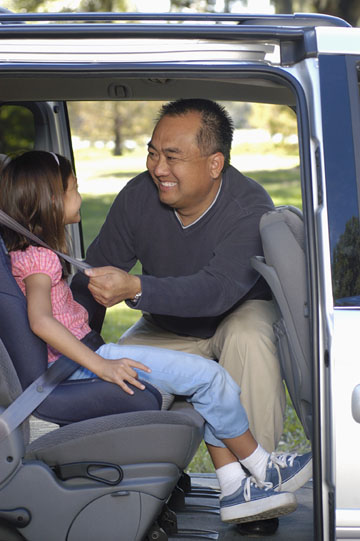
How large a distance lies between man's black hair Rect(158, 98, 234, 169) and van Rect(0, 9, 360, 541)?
632 millimetres

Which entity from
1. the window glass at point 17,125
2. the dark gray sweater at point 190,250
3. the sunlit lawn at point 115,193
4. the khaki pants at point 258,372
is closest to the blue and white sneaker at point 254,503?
the khaki pants at point 258,372

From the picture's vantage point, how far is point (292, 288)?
8.34ft

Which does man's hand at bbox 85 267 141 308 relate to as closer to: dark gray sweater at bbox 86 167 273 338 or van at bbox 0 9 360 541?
dark gray sweater at bbox 86 167 273 338

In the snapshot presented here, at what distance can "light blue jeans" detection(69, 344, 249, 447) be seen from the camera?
2637mm

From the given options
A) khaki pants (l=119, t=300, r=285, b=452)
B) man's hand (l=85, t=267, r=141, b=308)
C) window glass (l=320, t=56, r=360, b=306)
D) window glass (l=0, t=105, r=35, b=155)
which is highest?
window glass (l=0, t=105, r=35, b=155)

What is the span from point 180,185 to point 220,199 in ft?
0.68

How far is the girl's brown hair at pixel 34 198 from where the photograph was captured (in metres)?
2.67

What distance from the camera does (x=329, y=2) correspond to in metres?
11.5

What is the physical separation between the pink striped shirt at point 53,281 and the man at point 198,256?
0.40 ft

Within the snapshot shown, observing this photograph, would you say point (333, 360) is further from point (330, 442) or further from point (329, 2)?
point (329, 2)

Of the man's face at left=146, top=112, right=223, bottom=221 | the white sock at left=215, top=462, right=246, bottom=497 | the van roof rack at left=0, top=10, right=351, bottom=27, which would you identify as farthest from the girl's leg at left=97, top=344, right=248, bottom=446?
the van roof rack at left=0, top=10, right=351, bottom=27

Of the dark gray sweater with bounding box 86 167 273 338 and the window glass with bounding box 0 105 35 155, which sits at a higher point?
the window glass with bounding box 0 105 35 155

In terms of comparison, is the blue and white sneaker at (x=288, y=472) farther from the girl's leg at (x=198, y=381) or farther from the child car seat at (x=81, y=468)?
the child car seat at (x=81, y=468)

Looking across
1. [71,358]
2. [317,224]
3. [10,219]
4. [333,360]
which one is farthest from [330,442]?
[10,219]
